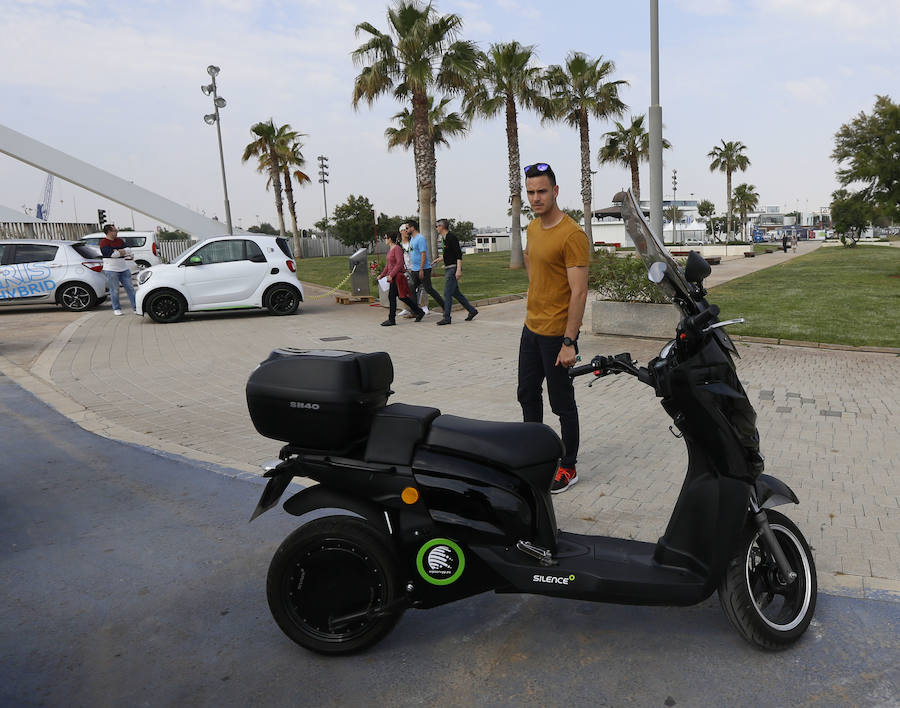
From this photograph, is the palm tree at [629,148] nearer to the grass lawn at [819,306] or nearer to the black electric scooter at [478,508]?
the grass lawn at [819,306]

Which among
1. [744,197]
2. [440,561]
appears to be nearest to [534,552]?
[440,561]

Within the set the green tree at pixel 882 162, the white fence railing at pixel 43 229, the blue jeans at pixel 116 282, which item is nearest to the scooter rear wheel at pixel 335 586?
the blue jeans at pixel 116 282

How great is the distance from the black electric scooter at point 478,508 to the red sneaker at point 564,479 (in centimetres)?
155

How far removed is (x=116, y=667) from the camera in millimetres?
2652

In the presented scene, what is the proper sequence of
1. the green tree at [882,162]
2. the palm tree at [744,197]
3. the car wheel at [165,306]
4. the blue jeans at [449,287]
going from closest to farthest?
the blue jeans at [449,287] → the car wheel at [165,306] → the green tree at [882,162] → the palm tree at [744,197]

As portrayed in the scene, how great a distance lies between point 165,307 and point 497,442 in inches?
462

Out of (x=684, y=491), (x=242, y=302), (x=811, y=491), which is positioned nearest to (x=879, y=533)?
(x=811, y=491)

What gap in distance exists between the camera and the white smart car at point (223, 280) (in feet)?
42.1

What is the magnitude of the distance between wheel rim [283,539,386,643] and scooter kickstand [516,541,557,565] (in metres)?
0.54

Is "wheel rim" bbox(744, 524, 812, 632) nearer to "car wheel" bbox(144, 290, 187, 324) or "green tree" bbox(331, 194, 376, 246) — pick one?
"car wheel" bbox(144, 290, 187, 324)

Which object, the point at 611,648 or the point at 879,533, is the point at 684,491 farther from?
the point at 879,533

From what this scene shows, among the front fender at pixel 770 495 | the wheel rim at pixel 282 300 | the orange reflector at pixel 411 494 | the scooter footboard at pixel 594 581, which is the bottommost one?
the scooter footboard at pixel 594 581

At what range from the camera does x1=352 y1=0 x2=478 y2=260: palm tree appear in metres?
21.0

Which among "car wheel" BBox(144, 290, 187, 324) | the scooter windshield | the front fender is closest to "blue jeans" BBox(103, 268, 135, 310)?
"car wheel" BBox(144, 290, 187, 324)
